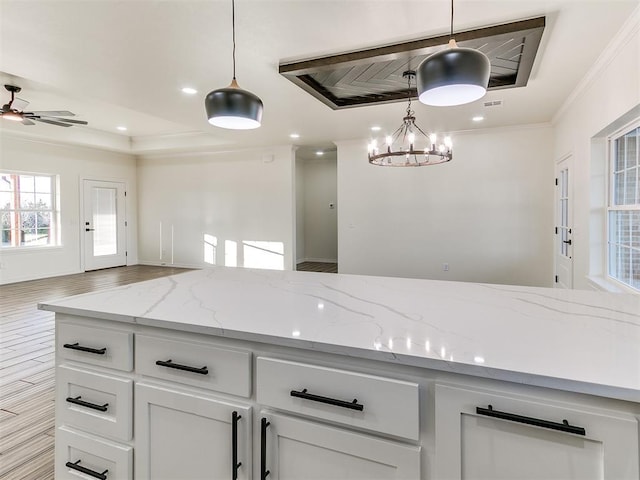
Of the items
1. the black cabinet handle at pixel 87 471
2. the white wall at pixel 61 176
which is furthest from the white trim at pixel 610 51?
the white wall at pixel 61 176

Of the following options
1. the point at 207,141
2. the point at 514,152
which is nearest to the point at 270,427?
the point at 514,152

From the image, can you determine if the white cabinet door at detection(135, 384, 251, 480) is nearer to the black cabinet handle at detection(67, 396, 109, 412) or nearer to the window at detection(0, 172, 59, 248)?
the black cabinet handle at detection(67, 396, 109, 412)

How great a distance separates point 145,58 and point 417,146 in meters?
4.45

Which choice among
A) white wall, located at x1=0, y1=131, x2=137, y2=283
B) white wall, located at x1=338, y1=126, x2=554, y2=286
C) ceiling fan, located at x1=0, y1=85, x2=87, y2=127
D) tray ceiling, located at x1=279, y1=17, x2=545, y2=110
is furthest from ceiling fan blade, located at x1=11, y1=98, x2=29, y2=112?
white wall, located at x1=338, y1=126, x2=554, y2=286

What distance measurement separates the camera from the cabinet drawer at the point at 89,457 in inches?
49.5

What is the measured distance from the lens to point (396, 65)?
3.07 meters

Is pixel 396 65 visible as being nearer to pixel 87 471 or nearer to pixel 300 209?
pixel 87 471

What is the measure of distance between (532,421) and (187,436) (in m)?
1.02

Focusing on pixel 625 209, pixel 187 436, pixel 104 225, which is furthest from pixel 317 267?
pixel 187 436

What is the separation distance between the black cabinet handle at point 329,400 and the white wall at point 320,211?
8.17 m

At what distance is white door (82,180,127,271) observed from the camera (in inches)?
299

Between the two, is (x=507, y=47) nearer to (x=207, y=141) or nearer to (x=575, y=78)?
(x=575, y=78)

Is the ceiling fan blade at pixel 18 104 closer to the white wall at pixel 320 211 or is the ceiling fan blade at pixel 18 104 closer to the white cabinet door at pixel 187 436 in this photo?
the white cabinet door at pixel 187 436

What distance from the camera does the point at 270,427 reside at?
1.04 m
